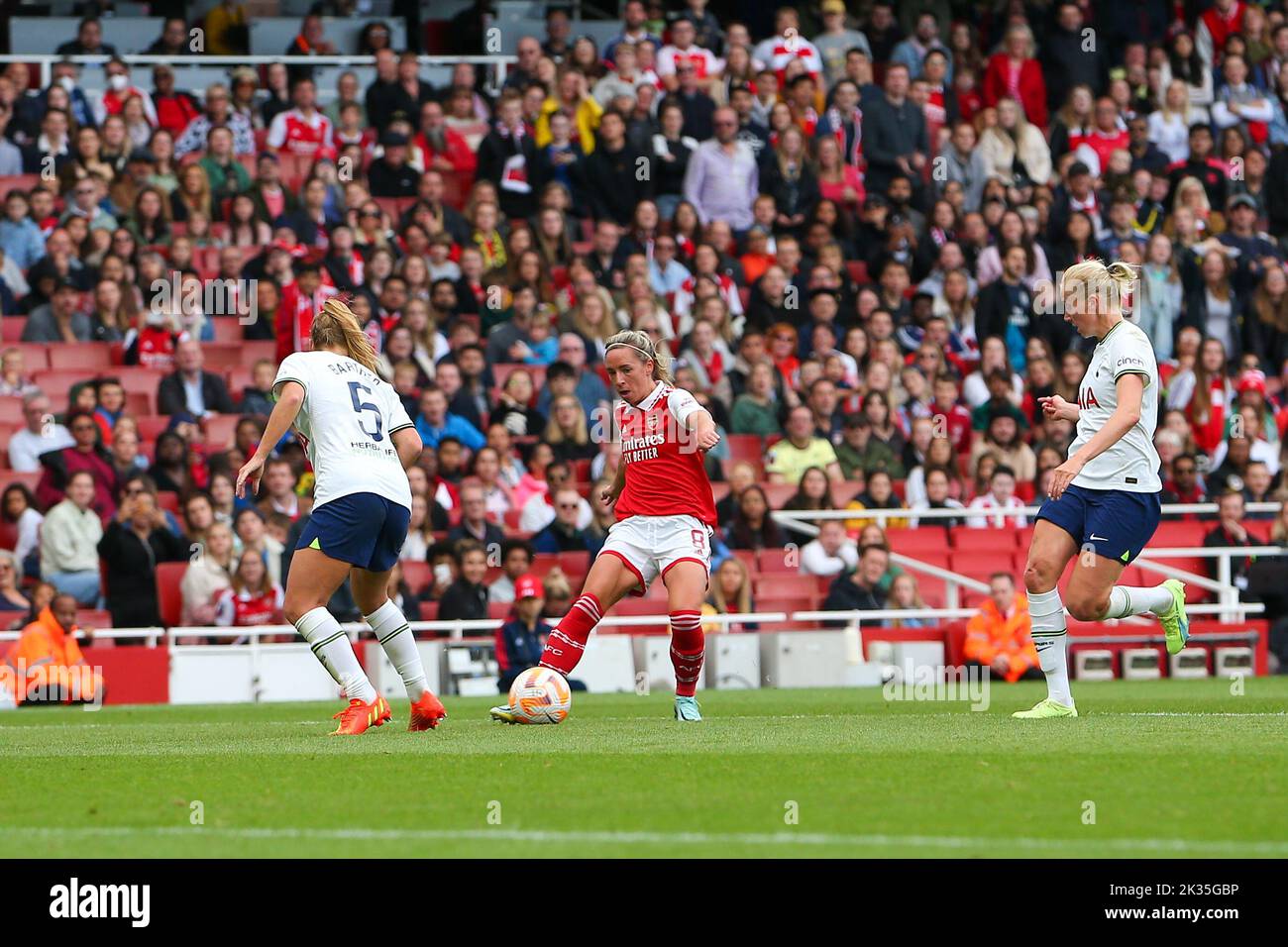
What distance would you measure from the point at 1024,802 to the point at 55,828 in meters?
3.32

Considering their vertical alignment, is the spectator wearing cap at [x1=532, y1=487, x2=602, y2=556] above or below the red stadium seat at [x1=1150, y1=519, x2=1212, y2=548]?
above

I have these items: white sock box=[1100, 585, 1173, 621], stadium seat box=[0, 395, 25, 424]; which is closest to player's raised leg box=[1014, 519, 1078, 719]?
white sock box=[1100, 585, 1173, 621]

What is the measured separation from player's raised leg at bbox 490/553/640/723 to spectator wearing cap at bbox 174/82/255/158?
13.3 metres

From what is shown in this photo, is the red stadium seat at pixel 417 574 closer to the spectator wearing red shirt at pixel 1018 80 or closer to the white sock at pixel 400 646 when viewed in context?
the white sock at pixel 400 646

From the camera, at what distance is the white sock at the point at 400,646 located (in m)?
11.5

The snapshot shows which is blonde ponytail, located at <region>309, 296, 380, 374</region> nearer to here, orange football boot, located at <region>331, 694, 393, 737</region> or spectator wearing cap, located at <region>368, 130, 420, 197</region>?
orange football boot, located at <region>331, 694, 393, 737</region>

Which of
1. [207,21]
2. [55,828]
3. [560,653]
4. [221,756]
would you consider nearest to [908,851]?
[55,828]

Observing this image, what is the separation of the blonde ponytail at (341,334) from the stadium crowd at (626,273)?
732cm

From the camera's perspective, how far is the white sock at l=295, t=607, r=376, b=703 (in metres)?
11.2

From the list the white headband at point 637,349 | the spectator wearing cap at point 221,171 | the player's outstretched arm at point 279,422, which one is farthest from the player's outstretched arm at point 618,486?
the spectator wearing cap at point 221,171

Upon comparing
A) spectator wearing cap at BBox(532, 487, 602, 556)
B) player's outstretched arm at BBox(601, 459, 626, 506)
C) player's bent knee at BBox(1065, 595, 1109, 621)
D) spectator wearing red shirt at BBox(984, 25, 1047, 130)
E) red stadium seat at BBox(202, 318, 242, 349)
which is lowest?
player's bent knee at BBox(1065, 595, 1109, 621)

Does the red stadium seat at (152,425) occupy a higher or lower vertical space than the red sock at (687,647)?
higher
